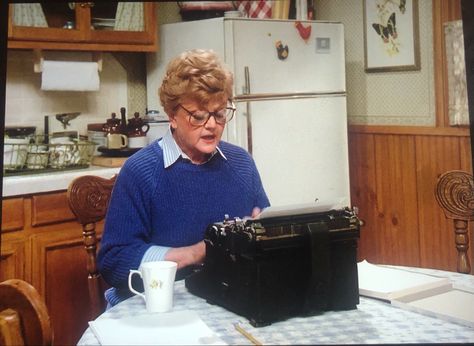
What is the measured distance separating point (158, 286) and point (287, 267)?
0.21m

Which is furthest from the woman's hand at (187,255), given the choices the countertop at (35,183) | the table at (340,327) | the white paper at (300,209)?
the countertop at (35,183)

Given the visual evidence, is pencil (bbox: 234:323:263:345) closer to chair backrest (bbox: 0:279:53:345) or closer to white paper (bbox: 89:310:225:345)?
white paper (bbox: 89:310:225:345)

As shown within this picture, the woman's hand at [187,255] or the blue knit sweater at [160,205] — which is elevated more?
the blue knit sweater at [160,205]

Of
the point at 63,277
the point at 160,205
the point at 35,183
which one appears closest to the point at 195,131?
the point at 160,205

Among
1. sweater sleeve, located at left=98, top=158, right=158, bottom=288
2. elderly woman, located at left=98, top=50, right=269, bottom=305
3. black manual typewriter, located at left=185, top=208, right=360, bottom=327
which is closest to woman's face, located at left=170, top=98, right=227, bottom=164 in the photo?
elderly woman, located at left=98, top=50, right=269, bottom=305

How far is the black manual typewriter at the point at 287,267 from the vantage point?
1084 millimetres

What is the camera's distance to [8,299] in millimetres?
718

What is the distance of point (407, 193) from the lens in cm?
266

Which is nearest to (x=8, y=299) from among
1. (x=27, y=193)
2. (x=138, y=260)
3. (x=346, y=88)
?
(x=138, y=260)

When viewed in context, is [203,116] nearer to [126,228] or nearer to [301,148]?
[126,228]

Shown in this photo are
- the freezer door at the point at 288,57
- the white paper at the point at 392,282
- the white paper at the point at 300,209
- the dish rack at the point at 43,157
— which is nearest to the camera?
the white paper at the point at 300,209

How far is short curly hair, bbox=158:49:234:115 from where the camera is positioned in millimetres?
1524

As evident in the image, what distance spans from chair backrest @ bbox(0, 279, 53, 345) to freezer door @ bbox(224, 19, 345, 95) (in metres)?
1.93

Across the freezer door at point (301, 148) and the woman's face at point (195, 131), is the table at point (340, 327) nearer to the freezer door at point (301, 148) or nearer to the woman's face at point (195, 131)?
the woman's face at point (195, 131)
